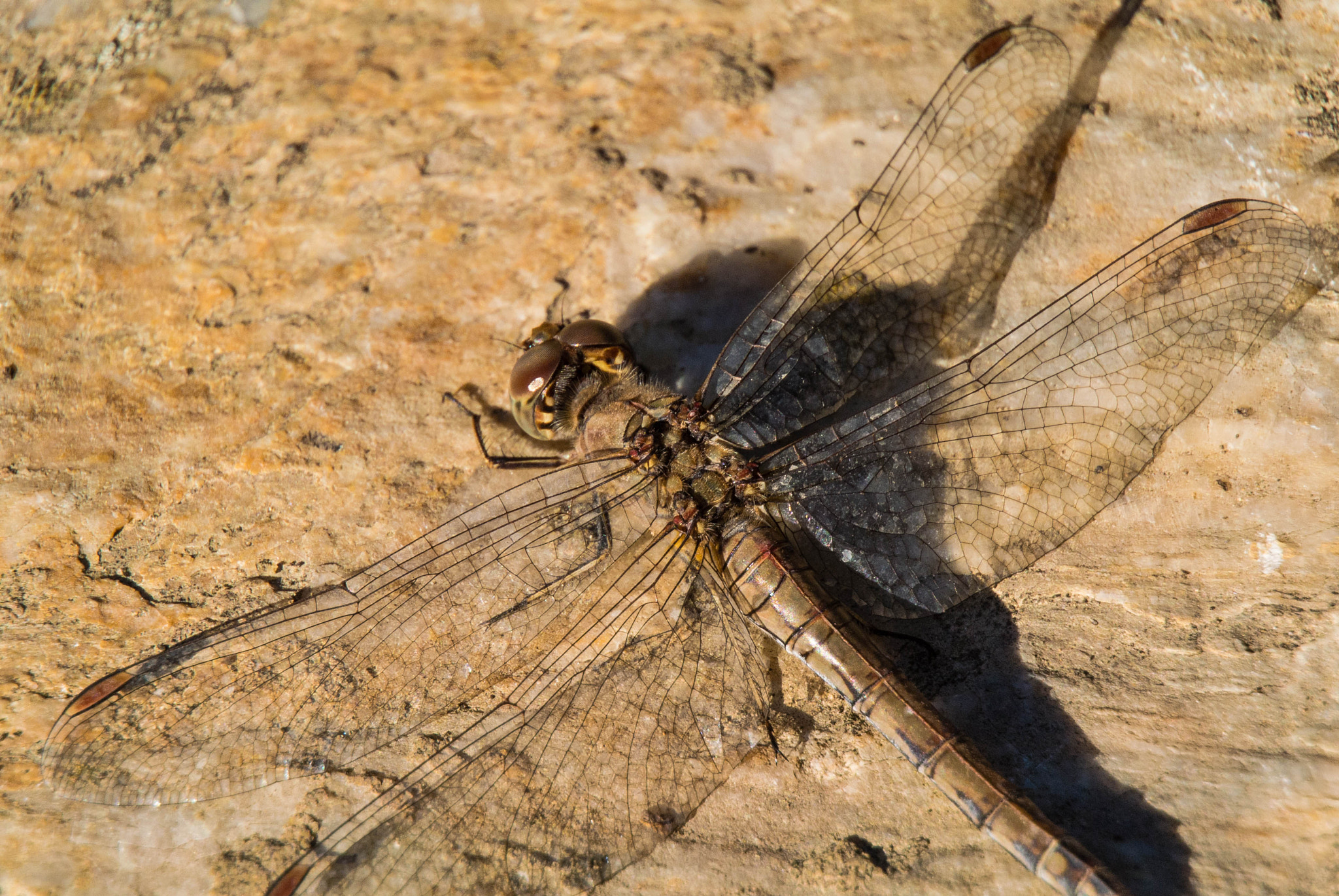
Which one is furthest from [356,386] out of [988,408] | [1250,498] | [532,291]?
[1250,498]

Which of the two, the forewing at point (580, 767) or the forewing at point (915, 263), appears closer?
the forewing at point (580, 767)

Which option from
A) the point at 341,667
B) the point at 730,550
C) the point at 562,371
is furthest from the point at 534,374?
the point at 341,667

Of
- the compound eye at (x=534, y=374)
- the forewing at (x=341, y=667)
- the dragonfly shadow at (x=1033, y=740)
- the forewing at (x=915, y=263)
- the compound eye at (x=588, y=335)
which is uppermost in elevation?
the forewing at (x=915, y=263)

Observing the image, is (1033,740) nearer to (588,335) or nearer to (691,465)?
(691,465)

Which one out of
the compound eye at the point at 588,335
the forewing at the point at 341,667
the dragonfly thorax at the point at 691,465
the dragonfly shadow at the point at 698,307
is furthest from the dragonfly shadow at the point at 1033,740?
A: the compound eye at the point at 588,335

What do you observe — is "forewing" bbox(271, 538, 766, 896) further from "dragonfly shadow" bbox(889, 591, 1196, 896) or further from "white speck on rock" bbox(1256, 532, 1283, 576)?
"white speck on rock" bbox(1256, 532, 1283, 576)

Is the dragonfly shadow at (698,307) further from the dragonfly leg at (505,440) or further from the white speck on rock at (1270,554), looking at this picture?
the white speck on rock at (1270,554)
